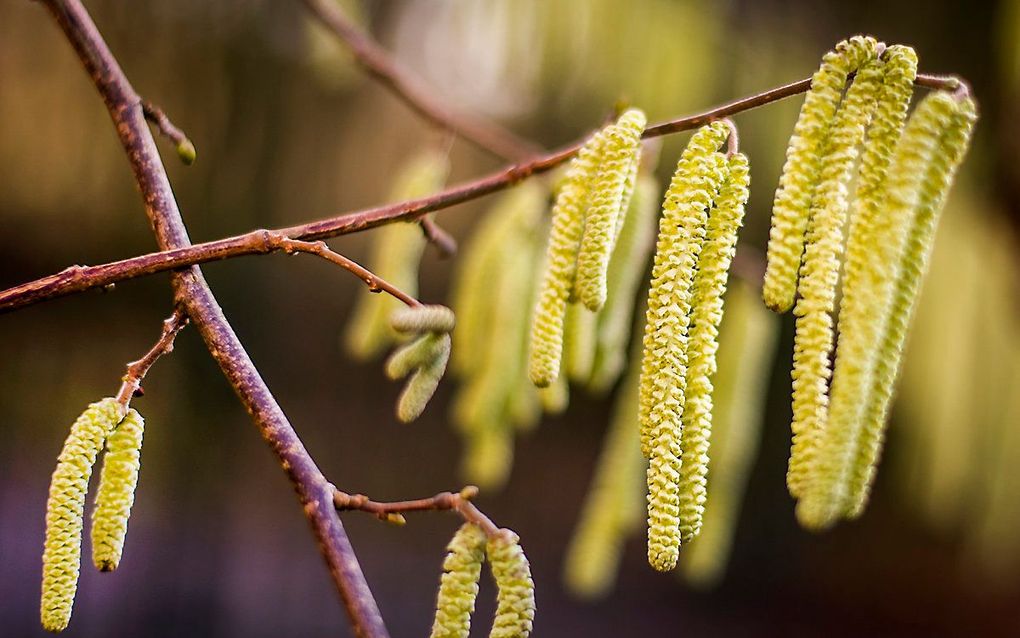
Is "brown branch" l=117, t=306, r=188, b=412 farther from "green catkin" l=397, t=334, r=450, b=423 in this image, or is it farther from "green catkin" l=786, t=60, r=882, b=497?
"green catkin" l=786, t=60, r=882, b=497

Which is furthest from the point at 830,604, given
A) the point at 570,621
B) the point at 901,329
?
the point at 901,329

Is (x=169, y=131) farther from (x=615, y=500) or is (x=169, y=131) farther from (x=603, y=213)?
(x=615, y=500)

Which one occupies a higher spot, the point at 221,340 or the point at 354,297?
the point at 354,297

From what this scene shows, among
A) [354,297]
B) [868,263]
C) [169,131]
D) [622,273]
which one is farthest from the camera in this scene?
[354,297]

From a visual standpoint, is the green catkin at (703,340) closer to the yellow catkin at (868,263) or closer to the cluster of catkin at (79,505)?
the yellow catkin at (868,263)

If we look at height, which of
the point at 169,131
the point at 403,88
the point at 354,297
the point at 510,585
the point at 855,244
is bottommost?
the point at 510,585

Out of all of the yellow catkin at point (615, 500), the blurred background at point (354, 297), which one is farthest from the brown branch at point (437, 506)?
the blurred background at point (354, 297)

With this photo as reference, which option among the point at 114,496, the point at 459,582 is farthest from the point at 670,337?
the point at 114,496
